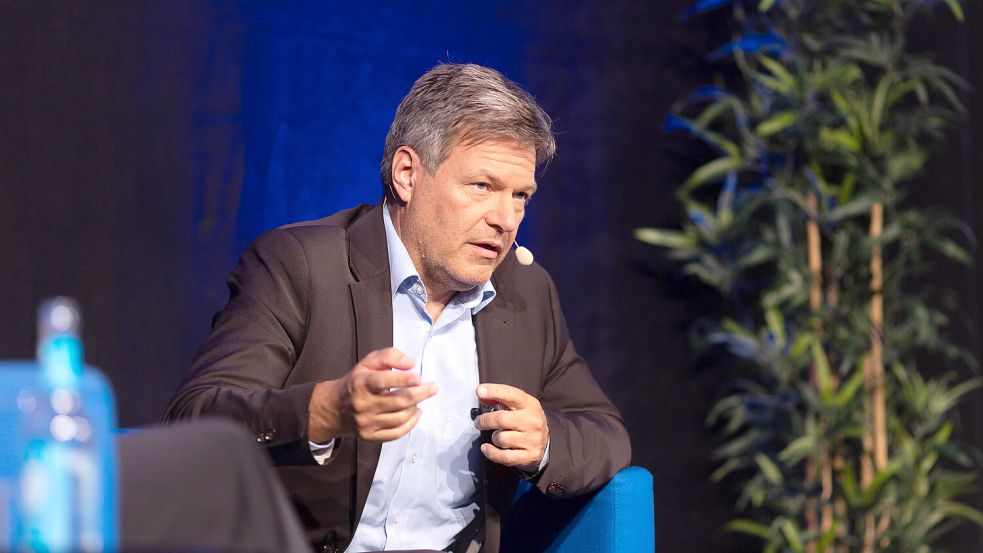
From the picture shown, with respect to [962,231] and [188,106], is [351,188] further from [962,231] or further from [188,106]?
[962,231]

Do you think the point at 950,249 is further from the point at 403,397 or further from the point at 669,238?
the point at 403,397

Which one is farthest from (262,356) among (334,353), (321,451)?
(321,451)

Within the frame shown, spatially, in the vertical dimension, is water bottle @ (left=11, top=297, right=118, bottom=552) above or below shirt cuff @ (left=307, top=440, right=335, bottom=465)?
above

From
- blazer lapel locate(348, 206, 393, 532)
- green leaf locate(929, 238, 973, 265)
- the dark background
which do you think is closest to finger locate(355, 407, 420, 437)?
blazer lapel locate(348, 206, 393, 532)

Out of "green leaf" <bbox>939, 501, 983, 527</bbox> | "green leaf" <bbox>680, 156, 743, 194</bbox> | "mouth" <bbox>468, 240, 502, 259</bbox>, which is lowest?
"green leaf" <bbox>939, 501, 983, 527</bbox>

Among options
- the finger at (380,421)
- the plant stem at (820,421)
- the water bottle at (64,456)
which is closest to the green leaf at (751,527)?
the plant stem at (820,421)

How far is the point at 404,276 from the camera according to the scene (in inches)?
83.4

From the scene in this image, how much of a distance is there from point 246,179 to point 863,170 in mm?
1810

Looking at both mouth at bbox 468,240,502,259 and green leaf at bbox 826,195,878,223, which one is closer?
mouth at bbox 468,240,502,259

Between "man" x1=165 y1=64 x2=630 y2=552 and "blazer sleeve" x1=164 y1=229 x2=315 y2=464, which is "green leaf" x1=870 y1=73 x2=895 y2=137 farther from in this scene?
"blazer sleeve" x1=164 y1=229 x2=315 y2=464

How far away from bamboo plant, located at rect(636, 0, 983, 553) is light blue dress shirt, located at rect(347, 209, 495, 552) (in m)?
1.36

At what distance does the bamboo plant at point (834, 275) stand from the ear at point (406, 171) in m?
1.35

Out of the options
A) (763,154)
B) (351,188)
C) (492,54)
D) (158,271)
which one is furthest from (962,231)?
(158,271)

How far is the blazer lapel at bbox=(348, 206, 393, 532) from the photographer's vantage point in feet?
6.47
